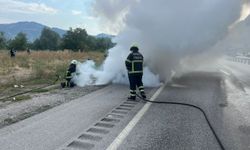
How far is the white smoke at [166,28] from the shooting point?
52.8ft

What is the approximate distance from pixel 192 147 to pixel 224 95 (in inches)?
276

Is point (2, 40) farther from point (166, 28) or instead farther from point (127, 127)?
point (127, 127)

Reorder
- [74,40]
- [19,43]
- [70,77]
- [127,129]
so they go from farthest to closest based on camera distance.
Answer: [19,43] < [74,40] < [70,77] < [127,129]

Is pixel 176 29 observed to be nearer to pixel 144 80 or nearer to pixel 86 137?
pixel 144 80

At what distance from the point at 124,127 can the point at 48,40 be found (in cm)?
12288

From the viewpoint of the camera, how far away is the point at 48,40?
12662cm

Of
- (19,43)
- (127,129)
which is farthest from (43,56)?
(19,43)

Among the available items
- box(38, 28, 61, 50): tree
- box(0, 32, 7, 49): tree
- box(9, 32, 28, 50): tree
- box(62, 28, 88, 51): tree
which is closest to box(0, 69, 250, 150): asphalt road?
box(62, 28, 88, 51): tree

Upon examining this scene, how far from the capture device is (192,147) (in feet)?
20.2

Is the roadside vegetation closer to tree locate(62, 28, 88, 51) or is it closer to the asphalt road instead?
tree locate(62, 28, 88, 51)

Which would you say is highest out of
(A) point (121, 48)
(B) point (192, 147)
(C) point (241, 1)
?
(C) point (241, 1)

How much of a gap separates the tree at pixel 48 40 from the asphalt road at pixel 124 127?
114760 mm

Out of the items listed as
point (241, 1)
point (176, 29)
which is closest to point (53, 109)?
point (176, 29)

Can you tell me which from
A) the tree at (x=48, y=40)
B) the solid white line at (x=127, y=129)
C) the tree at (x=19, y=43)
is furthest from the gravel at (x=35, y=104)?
the tree at (x=48, y=40)
